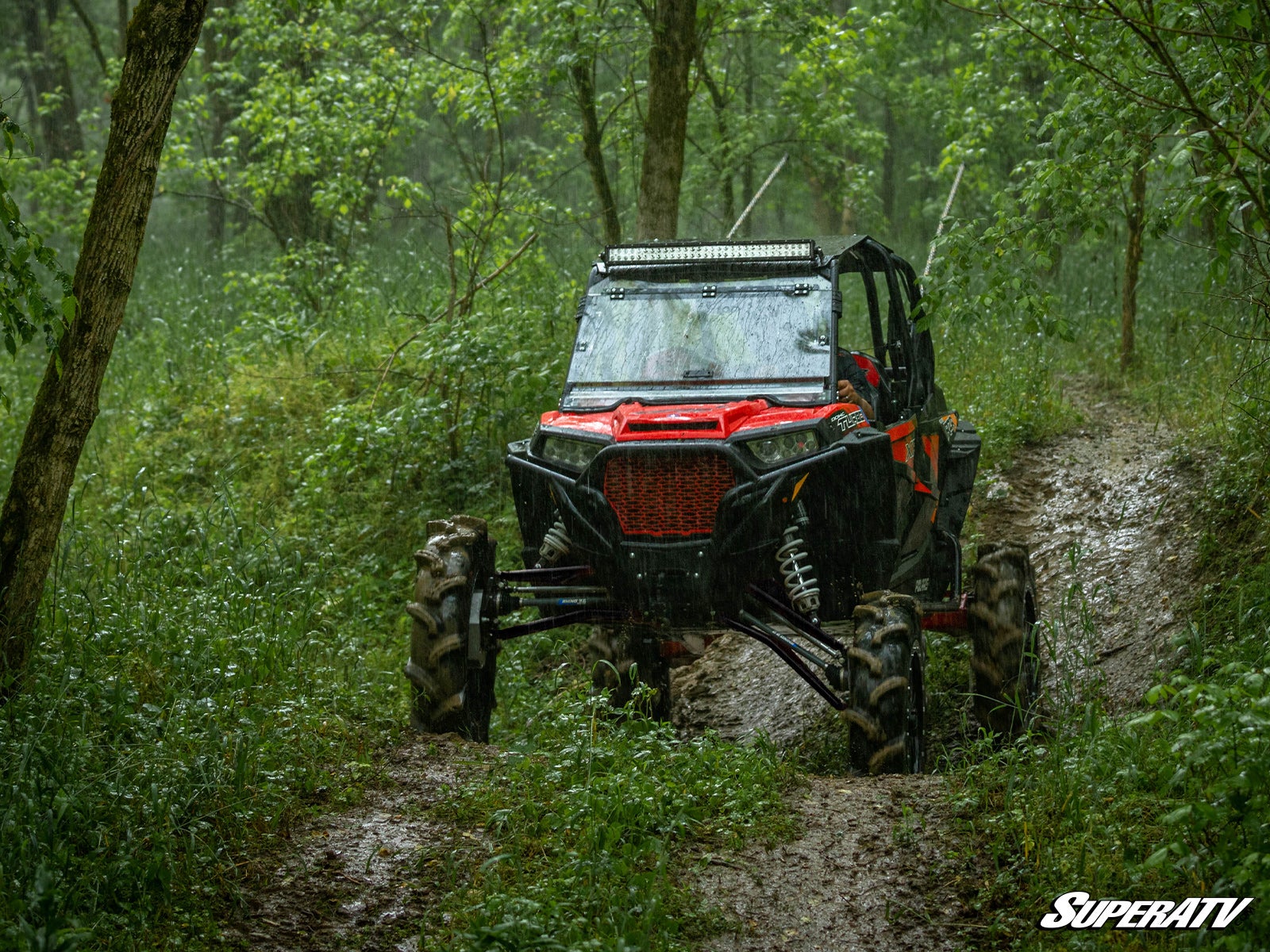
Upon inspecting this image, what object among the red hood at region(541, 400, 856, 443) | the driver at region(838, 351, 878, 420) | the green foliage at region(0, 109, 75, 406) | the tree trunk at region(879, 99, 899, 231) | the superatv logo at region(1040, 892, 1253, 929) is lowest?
the superatv logo at region(1040, 892, 1253, 929)

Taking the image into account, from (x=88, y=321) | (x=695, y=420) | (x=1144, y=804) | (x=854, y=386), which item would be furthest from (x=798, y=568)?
(x=88, y=321)

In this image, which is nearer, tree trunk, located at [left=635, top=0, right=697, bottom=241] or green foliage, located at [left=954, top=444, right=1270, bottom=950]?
green foliage, located at [left=954, top=444, right=1270, bottom=950]


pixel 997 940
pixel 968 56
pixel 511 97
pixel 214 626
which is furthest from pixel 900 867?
pixel 968 56

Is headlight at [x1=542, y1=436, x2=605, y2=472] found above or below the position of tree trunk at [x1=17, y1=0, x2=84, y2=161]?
below

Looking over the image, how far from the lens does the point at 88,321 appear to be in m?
5.48

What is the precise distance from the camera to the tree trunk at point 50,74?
2297 centimetres

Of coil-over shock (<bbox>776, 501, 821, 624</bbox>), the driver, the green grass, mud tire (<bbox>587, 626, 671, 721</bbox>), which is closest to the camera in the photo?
the green grass

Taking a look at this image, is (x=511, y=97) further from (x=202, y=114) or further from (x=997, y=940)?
(x=997, y=940)

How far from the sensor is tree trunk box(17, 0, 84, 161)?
22969 millimetres

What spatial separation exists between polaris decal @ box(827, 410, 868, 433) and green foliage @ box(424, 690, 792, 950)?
1.56m

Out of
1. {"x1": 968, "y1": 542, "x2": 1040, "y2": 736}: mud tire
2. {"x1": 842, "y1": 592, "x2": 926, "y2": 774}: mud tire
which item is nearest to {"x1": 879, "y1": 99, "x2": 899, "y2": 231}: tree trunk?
{"x1": 968, "y1": 542, "x2": 1040, "y2": 736}: mud tire

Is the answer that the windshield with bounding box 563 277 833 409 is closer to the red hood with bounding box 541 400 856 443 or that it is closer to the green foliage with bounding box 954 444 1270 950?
the red hood with bounding box 541 400 856 443

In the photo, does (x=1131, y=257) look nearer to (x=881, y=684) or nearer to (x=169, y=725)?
(x=881, y=684)

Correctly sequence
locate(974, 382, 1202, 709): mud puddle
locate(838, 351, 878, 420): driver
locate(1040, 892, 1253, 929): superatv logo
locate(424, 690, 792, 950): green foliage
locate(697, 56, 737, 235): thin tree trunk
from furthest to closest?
locate(697, 56, 737, 235): thin tree trunk < locate(974, 382, 1202, 709): mud puddle < locate(838, 351, 878, 420): driver < locate(424, 690, 792, 950): green foliage < locate(1040, 892, 1253, 929): superatv logo
